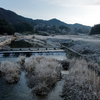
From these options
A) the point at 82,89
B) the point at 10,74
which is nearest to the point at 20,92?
the point at 10,74

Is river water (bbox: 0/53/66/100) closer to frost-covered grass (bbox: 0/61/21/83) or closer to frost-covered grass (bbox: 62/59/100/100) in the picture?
frost-covered grass (bbox: 0/61/21/83)

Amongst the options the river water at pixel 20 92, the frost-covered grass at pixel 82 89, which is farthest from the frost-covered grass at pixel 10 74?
the frost-covered grass at pixel 82 89

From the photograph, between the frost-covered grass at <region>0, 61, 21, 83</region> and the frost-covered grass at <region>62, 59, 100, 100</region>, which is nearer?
the frost-covered grass at <region>62, 59, 100, 100</region>

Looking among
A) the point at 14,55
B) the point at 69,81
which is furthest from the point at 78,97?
the point at 14,55

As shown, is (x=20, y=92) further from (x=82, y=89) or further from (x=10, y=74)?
(x=82, y=89)

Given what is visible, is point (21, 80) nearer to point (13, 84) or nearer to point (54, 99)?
point (13, 84)

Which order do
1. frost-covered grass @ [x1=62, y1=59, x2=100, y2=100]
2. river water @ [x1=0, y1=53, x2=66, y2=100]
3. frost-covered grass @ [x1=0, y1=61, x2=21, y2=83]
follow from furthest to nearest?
frost-covered grass @ [x1=0, y1=61, x2=21, y2=83] → river water @ [x1=0, y1=53, x2=66, y2=100] → frost-covered grass @ [x1=62, y1=59, x2=100, y2=100]

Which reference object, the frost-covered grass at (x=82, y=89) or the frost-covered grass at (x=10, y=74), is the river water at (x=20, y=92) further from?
the frost-covered grass at (x=82, y=89)

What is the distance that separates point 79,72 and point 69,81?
1.05 meters

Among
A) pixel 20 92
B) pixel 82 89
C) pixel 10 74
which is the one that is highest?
pixel 82 89

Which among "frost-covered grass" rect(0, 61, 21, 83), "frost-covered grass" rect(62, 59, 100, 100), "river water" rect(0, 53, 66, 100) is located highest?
"frost-covered grass" rect(62, 59, 100, 100)

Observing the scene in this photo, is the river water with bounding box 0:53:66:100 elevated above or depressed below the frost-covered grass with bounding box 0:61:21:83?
below

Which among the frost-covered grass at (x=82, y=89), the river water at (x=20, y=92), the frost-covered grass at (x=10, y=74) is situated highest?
the frost-covered grass at (x=82, y=89)

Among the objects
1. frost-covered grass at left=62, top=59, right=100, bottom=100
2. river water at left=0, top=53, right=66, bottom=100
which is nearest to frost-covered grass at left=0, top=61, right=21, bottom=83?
river water at left=0, top=53, right=66, bottom=100
